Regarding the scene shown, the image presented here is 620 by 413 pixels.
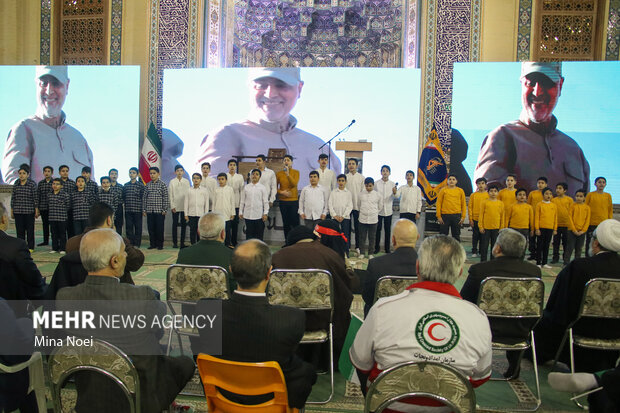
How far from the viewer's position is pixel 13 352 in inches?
77.5

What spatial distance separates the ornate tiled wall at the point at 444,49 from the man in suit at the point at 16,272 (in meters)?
7.61

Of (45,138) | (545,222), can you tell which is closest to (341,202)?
(545,222)

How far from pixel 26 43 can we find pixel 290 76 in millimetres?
5791

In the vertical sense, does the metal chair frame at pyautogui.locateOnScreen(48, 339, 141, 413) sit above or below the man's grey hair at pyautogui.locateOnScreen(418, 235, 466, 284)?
below

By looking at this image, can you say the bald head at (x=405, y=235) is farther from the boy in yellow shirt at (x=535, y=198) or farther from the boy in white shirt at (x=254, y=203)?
the boy in yellow shirt at (x=535, y=198)

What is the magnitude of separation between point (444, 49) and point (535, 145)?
2.50 meters

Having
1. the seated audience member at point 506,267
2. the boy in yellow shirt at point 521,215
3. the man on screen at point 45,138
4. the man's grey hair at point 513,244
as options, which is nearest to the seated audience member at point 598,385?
the seated audience member at point 506,267

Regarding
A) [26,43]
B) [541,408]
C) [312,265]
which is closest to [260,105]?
[26,43]

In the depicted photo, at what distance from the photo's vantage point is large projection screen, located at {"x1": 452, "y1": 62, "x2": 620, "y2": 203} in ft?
27.0

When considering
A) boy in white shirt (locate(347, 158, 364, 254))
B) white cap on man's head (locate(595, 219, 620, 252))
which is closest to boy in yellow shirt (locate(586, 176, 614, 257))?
boy in white shirt (locate(347, 158, 364, 254))

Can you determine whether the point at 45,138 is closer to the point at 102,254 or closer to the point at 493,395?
the point at 102,254

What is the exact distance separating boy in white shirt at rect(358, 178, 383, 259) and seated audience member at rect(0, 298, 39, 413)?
5727 mm

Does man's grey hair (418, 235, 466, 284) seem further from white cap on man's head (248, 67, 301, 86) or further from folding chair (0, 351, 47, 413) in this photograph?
white cap on man's head (248, 67, 301, 86)

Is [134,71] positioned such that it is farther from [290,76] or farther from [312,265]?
[312,265]
